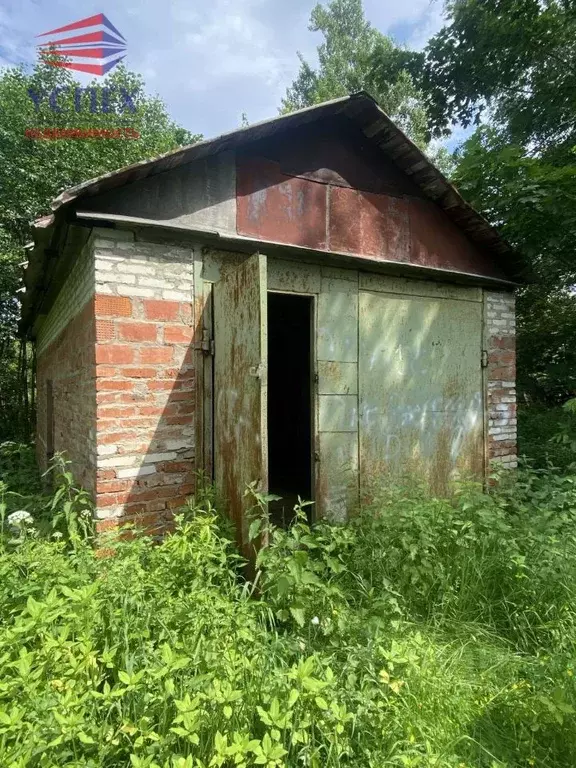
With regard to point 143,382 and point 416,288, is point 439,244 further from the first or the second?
point 143,382

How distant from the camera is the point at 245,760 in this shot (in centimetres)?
173

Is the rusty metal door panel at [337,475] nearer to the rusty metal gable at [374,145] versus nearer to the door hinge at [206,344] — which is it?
the door hinge at [206,344]

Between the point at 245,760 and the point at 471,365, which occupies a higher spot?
the point at 471,365

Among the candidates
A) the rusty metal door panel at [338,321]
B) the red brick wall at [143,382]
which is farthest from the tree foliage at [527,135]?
the red brick wall at [143,382]

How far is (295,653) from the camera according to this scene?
2.34 m

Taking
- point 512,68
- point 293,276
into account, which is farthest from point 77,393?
point 512,68

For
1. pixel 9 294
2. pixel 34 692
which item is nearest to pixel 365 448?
pixel 34 692

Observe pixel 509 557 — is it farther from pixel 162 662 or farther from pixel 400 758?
pixel 162 662

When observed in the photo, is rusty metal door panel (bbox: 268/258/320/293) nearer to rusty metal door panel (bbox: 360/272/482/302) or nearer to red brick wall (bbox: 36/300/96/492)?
rusty metal door panel (bbox: 360/272/482/302)

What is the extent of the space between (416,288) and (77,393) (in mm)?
3709

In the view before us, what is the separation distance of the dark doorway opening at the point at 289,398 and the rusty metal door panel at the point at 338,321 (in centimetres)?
280

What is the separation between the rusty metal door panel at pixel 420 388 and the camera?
175 inches

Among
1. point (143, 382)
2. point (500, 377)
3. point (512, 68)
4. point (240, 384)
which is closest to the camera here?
point (240, 384)

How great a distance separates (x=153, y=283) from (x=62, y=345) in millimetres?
2620
